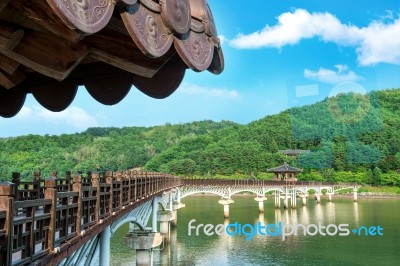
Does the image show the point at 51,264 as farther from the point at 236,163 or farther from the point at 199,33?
the point at 236,163

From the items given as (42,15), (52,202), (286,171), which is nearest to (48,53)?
(42,15)

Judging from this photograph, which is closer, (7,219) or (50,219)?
(7,219)

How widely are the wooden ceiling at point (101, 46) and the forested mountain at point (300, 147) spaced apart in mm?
67709

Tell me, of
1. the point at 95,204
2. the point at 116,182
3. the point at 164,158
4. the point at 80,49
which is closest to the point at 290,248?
the point at 116,182

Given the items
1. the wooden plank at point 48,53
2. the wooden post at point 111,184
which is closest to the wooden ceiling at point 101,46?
the wooden plank at point 48,53

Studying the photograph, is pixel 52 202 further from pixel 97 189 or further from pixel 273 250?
pixel 273 250

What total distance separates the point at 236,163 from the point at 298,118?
81.8 ft

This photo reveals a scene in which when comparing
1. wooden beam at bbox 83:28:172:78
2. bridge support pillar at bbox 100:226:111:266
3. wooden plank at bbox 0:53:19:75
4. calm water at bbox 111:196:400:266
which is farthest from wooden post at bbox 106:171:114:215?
calm water at bbox 111:196:400:266

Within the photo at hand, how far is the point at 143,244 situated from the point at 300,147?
310ft

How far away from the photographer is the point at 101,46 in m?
3.54

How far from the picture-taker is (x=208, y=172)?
89000mm

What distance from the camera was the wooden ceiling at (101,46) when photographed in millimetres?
2406

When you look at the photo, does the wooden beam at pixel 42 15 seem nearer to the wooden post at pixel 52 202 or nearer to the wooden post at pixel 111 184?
the wooden post at pixel 52 202

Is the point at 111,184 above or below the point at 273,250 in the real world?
above
